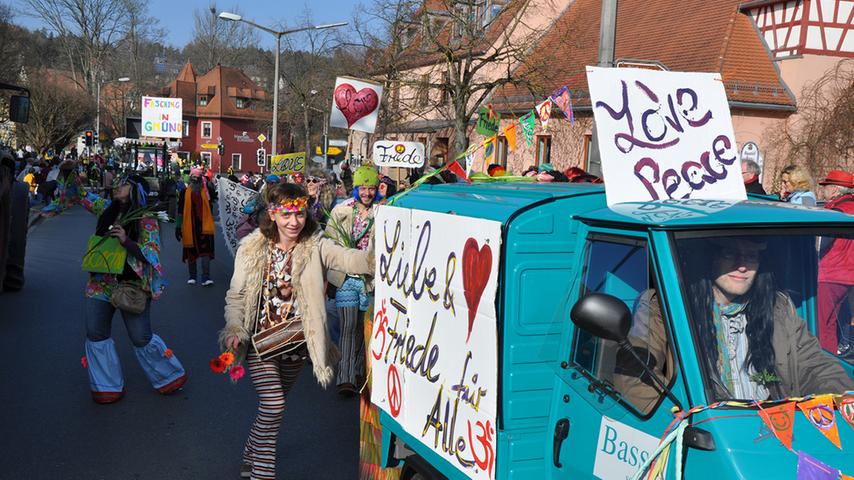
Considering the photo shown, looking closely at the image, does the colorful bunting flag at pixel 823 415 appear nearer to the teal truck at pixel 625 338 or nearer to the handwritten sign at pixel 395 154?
the teal truck at pixel 625 338

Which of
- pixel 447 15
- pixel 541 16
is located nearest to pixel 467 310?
pixel 447 15

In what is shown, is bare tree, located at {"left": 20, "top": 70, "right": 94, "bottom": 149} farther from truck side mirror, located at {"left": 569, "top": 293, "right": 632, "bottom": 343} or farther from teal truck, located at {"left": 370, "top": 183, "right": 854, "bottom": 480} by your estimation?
truck side mirror, located at {"left": 569, "top": 293, "right": 632, "bottom": 343}

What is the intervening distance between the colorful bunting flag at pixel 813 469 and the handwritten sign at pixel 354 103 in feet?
29.8

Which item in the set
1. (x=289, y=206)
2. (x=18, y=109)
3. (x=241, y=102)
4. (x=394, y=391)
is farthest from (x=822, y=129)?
(x=241, y=102)

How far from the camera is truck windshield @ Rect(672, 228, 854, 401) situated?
2.70 m

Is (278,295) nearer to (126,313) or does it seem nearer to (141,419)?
(141,419)

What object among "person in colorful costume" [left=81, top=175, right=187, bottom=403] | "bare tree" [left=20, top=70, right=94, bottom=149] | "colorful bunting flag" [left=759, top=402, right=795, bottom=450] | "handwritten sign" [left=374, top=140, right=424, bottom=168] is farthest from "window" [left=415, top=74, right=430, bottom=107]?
"bare tree" [left=20, top=70, right=94, bottom=149]

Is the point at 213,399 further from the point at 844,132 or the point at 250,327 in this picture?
the point at 844,132

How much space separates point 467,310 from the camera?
3482 millimetres

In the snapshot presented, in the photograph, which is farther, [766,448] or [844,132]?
[844,132]

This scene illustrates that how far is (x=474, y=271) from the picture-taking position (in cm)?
342

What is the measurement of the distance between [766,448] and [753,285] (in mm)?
597

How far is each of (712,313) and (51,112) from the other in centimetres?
6143

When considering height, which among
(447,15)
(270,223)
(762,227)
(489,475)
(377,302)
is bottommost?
(489,475)
